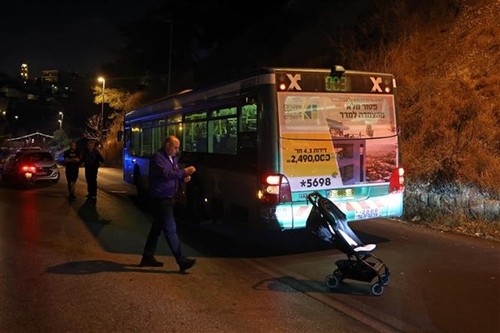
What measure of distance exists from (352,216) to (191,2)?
3608cm

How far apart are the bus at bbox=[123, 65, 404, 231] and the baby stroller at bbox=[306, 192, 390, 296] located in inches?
54.2

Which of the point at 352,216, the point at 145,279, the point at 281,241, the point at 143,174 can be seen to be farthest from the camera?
the point at 143,174

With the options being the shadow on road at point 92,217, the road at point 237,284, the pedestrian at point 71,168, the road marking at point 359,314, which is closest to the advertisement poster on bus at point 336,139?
the road at point 237,284

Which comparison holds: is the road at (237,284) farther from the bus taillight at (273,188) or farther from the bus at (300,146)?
the bus taillight at (273,188)

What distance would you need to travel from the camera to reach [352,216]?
8.77 meters

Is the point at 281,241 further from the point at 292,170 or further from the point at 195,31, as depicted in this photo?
the point at 195,31

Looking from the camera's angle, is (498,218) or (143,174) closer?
(498,218)

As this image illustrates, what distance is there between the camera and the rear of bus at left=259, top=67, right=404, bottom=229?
26.8 ft

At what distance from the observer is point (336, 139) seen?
8633 mm

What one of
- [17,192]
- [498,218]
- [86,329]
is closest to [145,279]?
[86,329]

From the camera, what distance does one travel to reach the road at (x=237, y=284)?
17.8 feet

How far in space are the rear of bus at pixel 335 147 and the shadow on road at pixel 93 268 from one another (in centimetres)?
194

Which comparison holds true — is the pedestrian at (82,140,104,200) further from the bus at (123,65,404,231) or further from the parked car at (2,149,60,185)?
the bus at (123,65,404,231)

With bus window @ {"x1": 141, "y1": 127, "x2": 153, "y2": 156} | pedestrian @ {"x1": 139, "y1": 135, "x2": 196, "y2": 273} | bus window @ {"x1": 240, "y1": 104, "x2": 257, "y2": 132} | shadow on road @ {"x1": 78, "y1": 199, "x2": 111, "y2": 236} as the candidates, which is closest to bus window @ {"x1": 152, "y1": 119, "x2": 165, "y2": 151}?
bus window @ {"x1": 141, "y1": 127, "x2": 153, "y2": 156}
